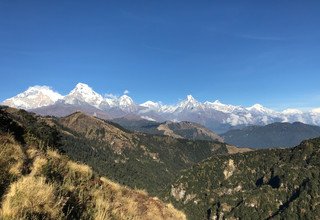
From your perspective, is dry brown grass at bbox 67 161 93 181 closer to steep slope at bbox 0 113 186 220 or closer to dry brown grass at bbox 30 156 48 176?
steep slope at bbox 0 113 186 220

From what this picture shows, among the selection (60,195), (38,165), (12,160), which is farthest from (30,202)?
(38,165)

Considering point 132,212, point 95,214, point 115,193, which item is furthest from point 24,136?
point 95,214

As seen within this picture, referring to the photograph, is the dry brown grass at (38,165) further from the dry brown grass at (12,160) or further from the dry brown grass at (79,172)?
the dry brown grass at (79,172)

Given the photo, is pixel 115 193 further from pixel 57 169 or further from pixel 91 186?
pixel 57 169

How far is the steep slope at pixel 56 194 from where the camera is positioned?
13677 millimetres

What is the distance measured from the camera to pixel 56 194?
1627cm

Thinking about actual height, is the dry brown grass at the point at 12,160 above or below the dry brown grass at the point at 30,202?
above

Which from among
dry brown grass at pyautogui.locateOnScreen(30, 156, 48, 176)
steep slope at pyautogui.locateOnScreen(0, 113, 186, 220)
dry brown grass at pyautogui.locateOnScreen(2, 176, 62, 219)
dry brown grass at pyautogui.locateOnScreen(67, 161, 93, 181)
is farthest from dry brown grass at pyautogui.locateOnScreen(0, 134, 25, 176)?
dry brown grass at pyautogui.locateOnScreen(67, 161, 93, 181)

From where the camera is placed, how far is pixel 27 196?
13.9 m

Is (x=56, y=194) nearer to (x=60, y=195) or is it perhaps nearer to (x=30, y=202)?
(x=60, y=195)

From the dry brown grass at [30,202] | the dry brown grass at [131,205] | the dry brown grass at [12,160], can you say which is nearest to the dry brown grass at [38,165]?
the dry brown grass at [12,160]

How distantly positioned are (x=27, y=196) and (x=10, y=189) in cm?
136

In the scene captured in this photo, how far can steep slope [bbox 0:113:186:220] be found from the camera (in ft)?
44.9

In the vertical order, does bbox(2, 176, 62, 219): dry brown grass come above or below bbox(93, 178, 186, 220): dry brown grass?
above
